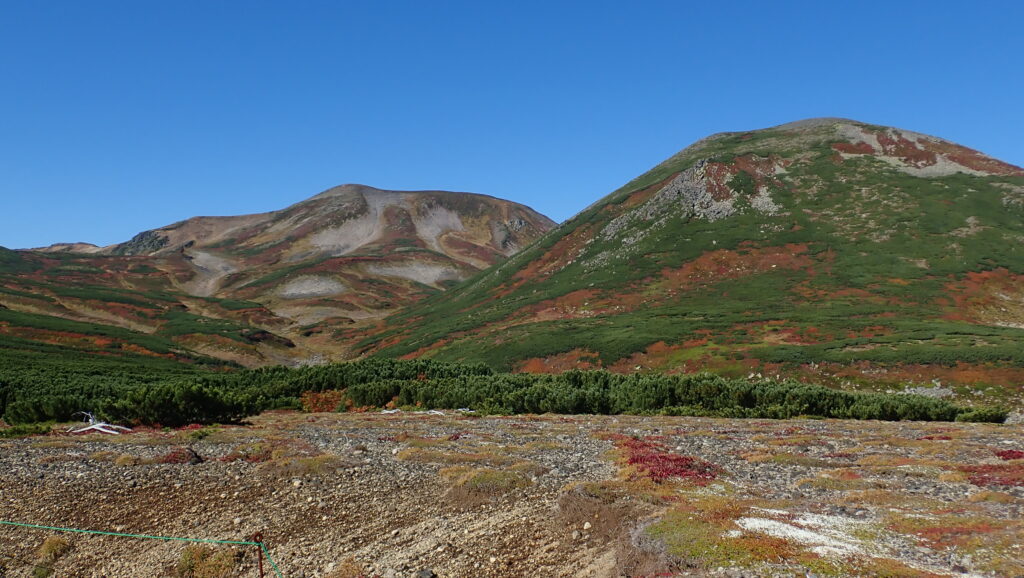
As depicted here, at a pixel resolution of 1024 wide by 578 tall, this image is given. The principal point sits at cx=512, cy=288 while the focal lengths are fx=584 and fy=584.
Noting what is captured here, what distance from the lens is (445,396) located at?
164 ft

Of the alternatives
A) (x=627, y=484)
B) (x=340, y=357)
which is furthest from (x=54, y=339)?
(x=627, y=484)

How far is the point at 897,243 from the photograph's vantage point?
105375mm

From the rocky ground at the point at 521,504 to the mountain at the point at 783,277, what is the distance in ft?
123

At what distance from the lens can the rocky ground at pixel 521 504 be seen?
42.4 ft

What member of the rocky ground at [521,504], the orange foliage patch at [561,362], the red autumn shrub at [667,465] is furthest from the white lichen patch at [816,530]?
the orange foliage patch at [561,362]

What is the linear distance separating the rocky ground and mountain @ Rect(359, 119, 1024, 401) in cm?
3753

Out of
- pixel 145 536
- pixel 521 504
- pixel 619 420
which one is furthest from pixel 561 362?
pixel 145 536

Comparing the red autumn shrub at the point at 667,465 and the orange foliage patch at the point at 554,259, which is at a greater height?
the orange foliage patch at the point at 554,259

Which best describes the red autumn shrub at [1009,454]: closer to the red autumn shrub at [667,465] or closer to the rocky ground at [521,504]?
the rocky ground at [521,504]

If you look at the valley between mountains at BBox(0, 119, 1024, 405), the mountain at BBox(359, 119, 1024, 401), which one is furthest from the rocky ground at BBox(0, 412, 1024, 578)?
the valley between mountains at BBox(0, 119, 1024, 405)

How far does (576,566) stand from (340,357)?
111m

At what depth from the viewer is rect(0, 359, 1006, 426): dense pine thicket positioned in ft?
124

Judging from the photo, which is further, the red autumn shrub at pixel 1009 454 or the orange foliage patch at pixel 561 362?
the orange foliage patch at pixel 561 362

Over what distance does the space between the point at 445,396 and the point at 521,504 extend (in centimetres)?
3240
